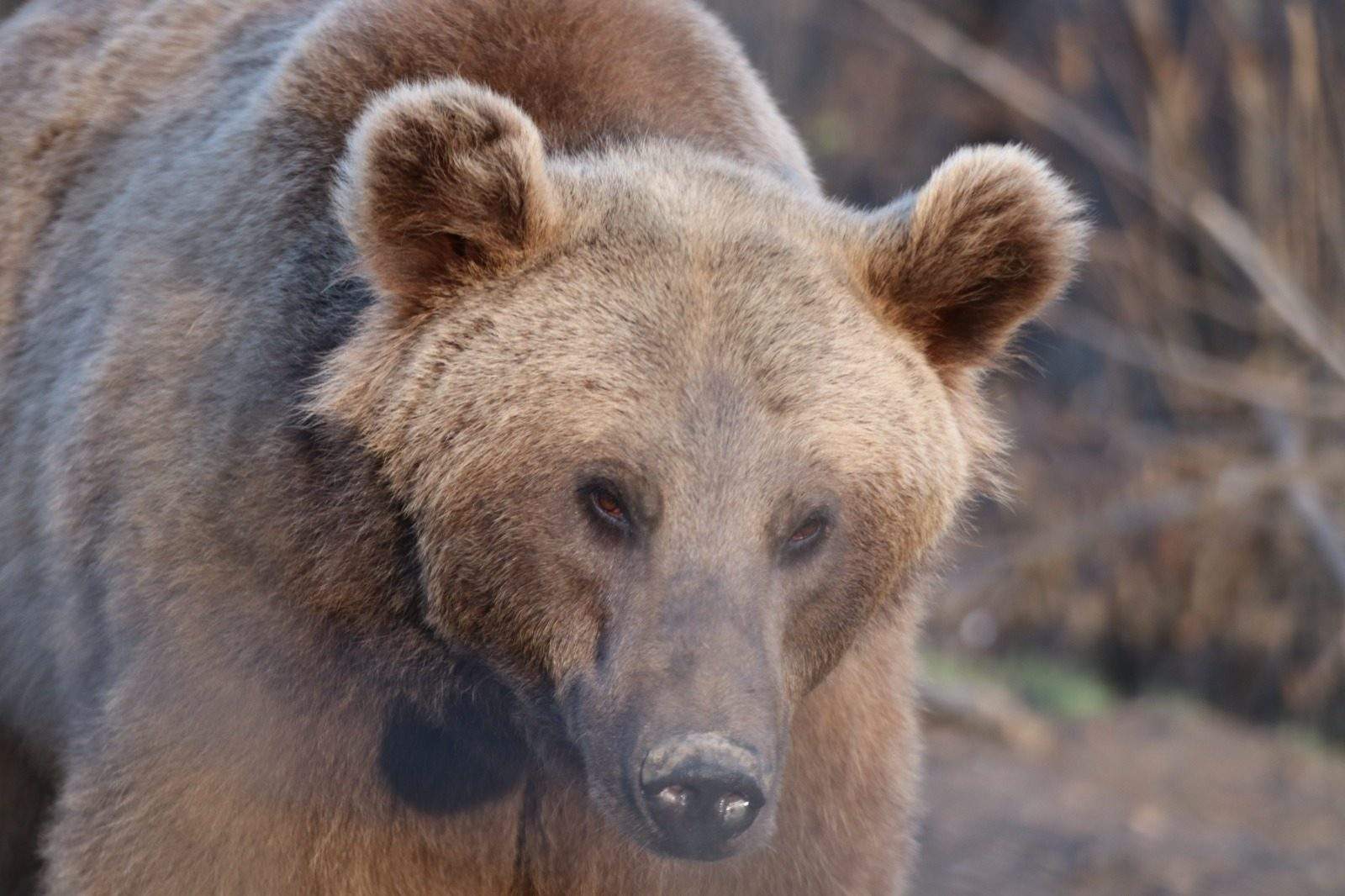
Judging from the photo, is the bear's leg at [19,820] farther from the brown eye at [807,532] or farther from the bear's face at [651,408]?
the brown eye at [807,532]

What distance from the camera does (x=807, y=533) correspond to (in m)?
3.13

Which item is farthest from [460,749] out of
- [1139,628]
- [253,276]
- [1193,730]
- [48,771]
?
[1139,628]

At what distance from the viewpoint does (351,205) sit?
308cm

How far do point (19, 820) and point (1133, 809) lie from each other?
4.69 m

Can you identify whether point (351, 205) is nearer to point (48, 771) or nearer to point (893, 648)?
point (893, 648)

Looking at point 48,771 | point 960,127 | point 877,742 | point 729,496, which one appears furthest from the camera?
point 960,127

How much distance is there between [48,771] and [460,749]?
1317 mm

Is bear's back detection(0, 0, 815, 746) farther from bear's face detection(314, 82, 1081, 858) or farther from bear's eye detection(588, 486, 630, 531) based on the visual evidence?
bear's eye detection(588, 486, 630, 531)

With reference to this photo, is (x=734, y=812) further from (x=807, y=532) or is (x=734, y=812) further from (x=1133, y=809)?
(x=1133, y=809)

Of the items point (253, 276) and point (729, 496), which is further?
point (253, 276)

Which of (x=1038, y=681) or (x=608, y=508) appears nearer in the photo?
(x=608, y=508)

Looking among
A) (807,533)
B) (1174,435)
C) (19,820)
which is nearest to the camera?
(807,533)

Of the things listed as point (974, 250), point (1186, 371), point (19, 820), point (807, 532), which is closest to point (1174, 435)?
point (1186, 371)

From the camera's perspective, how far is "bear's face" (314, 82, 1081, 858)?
2.95 metres
